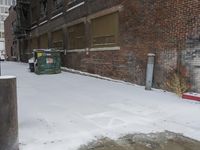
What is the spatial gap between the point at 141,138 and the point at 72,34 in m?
15.0

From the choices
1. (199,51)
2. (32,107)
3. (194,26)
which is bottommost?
(32,107)

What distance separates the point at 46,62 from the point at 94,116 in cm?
1147

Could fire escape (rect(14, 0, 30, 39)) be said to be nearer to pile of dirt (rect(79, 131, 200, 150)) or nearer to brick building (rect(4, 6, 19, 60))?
brick building (rect(4, 6, 19, 60))

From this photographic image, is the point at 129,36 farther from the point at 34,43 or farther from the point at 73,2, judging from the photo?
the point at 34,43

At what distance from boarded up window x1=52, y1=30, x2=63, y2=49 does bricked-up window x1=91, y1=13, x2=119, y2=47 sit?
20.5ft

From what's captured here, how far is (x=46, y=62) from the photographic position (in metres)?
17.8

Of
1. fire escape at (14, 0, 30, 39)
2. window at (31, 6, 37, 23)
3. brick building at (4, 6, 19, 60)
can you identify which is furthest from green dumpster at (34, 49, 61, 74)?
brick building at (4, 6, 19, 60)

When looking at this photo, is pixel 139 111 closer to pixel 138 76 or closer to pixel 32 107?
pixel 32 107

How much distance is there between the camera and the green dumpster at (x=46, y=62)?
693 inches

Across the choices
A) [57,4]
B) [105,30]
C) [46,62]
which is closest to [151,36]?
[105,30]

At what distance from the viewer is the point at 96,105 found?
809cm

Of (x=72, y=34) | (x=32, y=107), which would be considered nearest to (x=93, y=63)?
(x=72, y=34)

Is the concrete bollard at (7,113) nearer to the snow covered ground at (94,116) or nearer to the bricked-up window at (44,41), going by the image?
the snow covered ground at (94,116)

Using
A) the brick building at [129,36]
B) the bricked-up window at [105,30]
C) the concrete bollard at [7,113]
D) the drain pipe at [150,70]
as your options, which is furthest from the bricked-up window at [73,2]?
the concrete bollard at [7,113]
